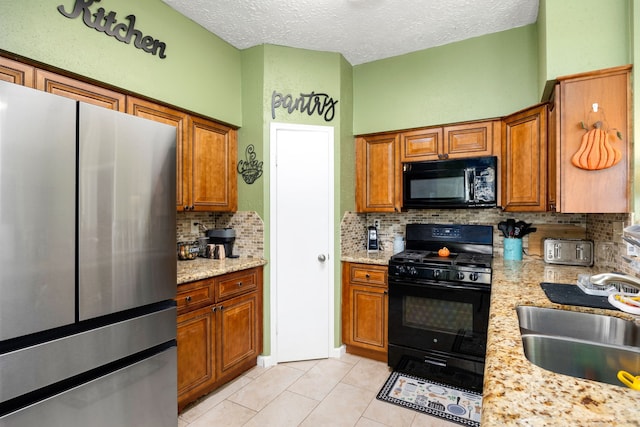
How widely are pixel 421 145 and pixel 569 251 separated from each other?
1.43m

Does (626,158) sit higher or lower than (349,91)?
lower

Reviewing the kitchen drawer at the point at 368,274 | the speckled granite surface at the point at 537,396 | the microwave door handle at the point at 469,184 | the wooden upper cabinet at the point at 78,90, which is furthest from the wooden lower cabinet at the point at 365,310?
the wooden upper cabinet at the point at 78,90

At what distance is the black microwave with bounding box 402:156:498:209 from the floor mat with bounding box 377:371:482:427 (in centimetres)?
144

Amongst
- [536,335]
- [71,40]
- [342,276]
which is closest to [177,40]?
[71,40]

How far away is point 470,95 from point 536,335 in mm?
2222

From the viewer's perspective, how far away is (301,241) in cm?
289

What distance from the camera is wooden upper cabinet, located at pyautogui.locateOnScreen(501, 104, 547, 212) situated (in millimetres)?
2318

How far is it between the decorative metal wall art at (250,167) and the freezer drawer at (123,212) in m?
1.12

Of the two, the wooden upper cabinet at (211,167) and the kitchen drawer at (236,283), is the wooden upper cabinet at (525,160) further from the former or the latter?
the wooden upper cabinet at (211,167)

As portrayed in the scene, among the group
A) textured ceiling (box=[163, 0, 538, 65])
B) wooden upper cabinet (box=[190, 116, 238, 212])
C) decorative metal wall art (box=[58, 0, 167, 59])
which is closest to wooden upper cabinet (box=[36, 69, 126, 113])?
decorative metal wall art (box=[58, 0, 167, 59])

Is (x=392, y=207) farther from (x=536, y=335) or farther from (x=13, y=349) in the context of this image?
(x=13, y=349)

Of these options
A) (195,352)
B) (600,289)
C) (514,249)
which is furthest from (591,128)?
(195,352)

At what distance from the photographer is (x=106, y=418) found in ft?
→ 4.72

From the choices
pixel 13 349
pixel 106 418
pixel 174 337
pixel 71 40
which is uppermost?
pixel 71 40
